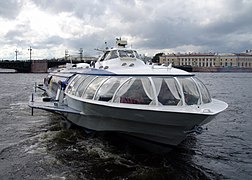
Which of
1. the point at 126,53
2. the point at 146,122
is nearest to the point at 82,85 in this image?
the point at 126,53

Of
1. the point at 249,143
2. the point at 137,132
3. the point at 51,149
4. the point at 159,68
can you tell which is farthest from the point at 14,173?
the point at 249,143

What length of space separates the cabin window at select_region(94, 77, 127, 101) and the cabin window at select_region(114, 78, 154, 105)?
330 mm

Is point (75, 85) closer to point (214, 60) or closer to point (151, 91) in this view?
point (151, 91)

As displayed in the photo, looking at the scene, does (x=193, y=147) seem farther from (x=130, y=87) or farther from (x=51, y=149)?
(x=51, y=149)

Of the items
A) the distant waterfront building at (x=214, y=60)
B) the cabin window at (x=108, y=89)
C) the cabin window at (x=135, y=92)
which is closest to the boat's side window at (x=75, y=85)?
the cabin window at (x=108, y=89)

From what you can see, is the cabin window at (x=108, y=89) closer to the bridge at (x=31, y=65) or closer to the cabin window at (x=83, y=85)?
the cabin window at (x=83, y=85)

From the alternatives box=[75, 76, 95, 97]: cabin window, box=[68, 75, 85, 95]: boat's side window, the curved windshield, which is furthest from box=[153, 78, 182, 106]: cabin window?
box=[68, 75, 85, 95]: boat's side window

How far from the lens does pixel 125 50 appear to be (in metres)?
15.1

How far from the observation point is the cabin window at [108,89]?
10430mm

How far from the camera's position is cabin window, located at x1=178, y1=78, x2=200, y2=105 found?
1008cm

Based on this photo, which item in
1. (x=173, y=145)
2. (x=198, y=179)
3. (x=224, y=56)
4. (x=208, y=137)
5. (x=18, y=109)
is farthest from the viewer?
(x=224, y=56)

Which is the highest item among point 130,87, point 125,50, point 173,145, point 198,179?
point 125,50

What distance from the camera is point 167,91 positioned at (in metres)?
9.77

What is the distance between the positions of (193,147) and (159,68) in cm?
371
